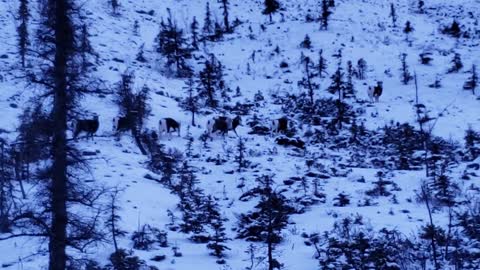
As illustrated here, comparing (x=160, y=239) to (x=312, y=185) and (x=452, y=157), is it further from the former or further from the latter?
(x=452, y=157)

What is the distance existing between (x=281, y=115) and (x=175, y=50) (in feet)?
41.9

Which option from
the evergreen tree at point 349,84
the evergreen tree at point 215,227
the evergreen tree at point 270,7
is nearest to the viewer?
the evergreen tree at point 215,227

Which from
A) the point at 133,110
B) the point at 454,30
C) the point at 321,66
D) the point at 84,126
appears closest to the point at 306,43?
the point at 321,66

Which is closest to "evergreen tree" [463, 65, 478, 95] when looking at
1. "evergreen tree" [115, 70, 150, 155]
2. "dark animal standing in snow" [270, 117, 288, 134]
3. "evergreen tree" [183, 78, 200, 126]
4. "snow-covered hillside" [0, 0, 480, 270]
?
"snow-covered hillside" [0, 0, 480, 270]

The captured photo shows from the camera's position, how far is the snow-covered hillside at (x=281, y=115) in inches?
623

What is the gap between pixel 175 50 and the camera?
41.3 metres

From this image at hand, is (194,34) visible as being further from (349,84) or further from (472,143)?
(472,143)

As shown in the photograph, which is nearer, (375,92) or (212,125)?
(212,125)

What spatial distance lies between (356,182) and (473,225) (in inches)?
263

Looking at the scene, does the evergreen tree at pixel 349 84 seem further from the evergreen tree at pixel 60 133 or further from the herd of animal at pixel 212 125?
the evergreen tree at pixel 60 133

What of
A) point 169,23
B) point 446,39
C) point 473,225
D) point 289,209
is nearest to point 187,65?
point 169,23

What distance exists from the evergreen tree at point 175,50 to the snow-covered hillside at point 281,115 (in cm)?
86

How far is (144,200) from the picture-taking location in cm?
1850

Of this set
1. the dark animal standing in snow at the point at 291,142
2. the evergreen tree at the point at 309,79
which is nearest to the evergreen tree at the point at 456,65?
the evergreen tree at the point at 309,79
